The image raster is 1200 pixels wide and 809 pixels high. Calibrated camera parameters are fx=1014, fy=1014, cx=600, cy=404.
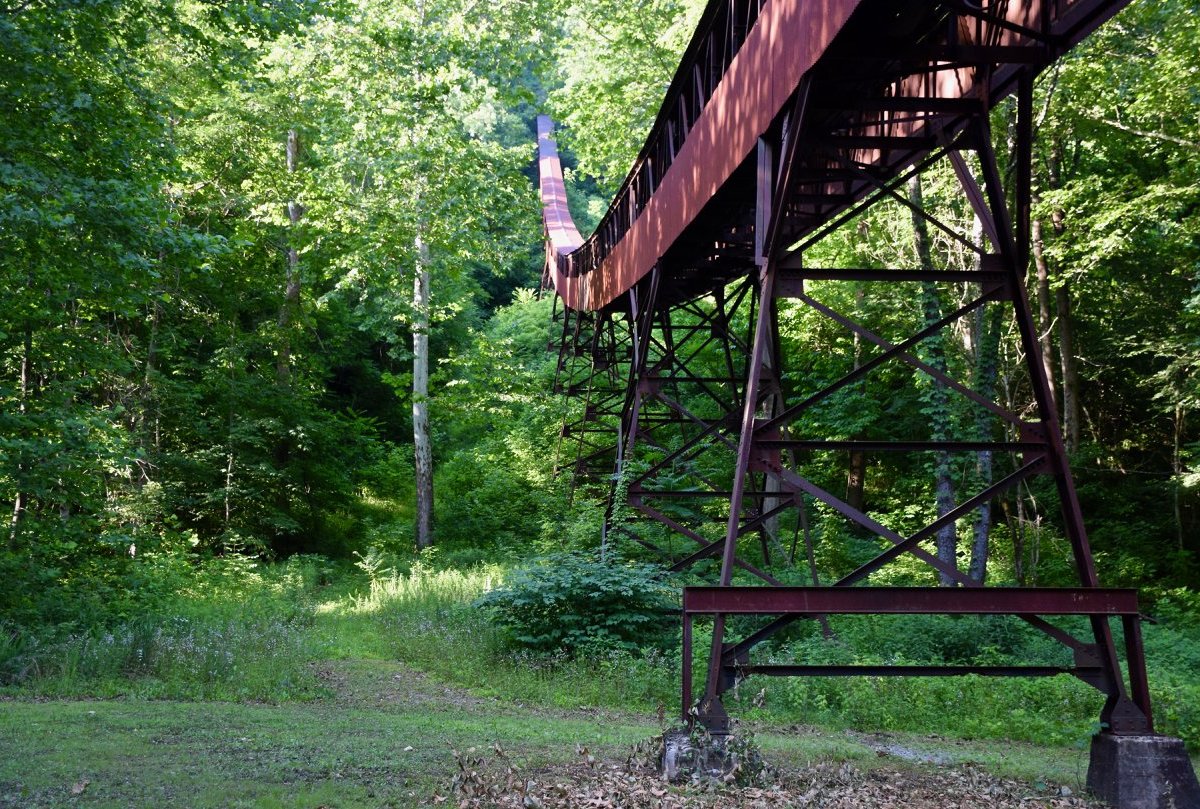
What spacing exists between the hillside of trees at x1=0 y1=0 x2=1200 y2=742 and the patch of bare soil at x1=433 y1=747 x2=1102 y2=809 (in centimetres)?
652

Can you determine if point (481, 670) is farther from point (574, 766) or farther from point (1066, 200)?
point (1066, 200)

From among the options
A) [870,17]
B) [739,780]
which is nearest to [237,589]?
[739,780]

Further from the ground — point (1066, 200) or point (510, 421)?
point (1066, 200)

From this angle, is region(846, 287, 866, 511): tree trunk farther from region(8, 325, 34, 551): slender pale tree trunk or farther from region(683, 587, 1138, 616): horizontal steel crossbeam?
region(8, 325, 34, 551): slender pale tree trunk

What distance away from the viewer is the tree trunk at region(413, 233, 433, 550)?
928 inches

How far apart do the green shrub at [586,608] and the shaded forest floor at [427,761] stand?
2158 mm

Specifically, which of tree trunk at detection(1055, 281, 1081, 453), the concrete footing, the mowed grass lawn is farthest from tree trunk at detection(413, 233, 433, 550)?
the concrete footing

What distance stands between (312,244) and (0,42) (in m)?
14.4

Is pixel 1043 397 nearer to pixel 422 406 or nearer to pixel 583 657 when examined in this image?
pixel 583 657

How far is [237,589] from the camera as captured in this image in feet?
61.7

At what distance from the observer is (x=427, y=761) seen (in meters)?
6.80

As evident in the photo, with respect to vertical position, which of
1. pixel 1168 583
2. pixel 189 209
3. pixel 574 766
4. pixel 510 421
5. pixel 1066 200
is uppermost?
pixel 189 209

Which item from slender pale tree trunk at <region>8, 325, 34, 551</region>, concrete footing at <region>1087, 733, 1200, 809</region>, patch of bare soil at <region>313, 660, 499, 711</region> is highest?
slender pale tree trunk at <region>8, 325, 34, 551</region>

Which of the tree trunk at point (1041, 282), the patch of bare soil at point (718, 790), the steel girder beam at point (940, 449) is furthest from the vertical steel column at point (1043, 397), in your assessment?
the tree trunk at point (1041, 282)
